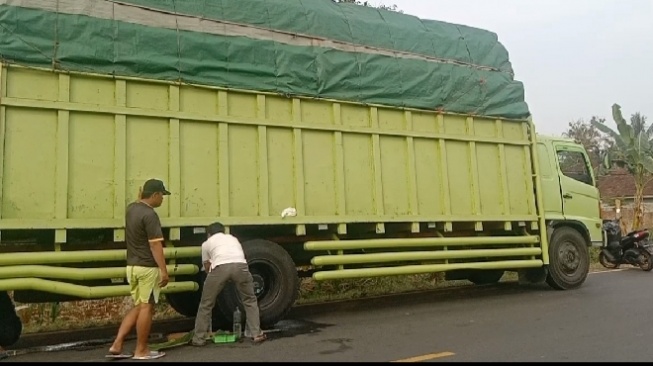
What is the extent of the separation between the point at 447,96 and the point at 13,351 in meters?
6.14

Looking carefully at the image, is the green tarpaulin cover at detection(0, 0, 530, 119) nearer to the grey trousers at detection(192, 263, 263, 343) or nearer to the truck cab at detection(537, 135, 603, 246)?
the truck cab at detection(537, 135, 603, 246)

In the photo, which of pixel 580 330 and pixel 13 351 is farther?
pixel 580 330

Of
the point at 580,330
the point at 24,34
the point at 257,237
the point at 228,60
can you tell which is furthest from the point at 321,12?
the point at 580,330

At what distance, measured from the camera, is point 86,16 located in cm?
604

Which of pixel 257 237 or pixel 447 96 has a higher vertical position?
pixel 447 96

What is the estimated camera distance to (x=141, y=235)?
5.32 meters

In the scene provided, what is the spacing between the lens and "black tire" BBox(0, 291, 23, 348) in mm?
5703

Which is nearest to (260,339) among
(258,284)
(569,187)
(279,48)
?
(258,284)

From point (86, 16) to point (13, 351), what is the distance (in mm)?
3385

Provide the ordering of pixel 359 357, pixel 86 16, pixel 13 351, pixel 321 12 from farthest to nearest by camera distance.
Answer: pixel 321 12
pixel 86 16
pixel 13 351
pixel 359 357

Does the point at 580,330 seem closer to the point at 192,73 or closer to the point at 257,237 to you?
the point at 257,237

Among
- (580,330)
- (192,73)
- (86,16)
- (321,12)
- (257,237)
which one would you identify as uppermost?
(321,12)

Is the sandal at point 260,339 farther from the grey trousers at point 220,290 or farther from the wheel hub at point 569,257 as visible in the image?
the wheel hub at point 569,257

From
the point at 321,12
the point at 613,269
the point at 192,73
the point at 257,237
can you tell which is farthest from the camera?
the point at 613,269
